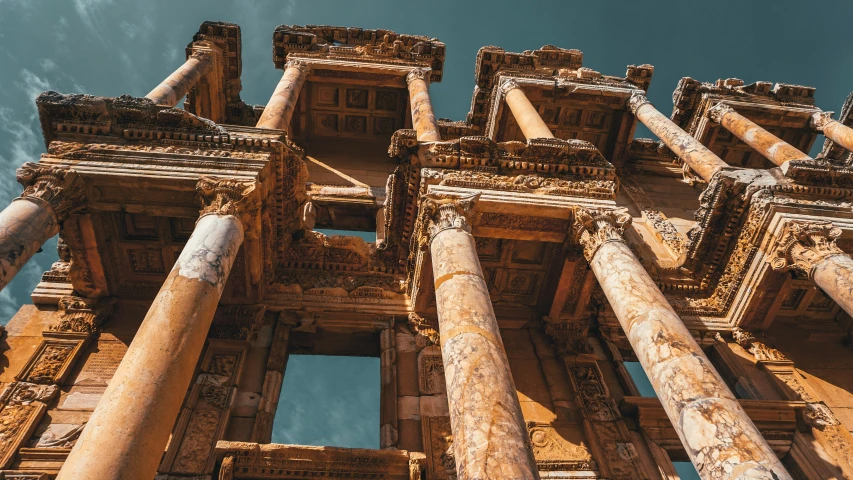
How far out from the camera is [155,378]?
637 cm

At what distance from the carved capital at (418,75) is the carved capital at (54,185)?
1136 centimetres

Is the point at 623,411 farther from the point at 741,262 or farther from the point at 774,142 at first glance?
the point at 774,142

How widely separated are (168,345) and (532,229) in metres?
7.38

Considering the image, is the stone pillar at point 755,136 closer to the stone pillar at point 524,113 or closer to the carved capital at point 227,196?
the stone pillar at point 524,113

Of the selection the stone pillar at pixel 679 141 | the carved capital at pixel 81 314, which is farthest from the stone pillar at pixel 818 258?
the carved capital at pixel 81 314

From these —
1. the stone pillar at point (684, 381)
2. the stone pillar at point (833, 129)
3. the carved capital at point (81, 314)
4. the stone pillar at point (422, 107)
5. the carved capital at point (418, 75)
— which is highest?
the stone pillar at point (833, 129)

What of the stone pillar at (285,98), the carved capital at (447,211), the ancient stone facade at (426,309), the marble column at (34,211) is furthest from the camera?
the stone pillar at (285,98)

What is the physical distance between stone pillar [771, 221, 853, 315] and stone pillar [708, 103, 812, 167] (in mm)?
3812

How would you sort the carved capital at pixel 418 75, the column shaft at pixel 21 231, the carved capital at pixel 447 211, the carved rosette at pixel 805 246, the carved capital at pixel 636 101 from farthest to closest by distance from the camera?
the carved capital at pixel 636 101 → the carved capital at pixel 418 75 → the carved rosette at pixel 805 246 → the carved capital at pixel 447 211 → the column shaft at pixel 21 231

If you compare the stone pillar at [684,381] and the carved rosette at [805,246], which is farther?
the carved rosette at [805,246]

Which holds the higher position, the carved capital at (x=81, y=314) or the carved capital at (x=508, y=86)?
the carved capital at (x=508, y=86)

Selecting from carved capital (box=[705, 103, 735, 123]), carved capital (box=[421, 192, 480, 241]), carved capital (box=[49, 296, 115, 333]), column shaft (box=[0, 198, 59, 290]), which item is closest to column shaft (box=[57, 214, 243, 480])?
column shaft (box=[0, 198, 59, 290])

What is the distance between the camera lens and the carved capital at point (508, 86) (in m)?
18.4

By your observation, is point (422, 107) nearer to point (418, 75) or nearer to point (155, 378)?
point (418, 75)
